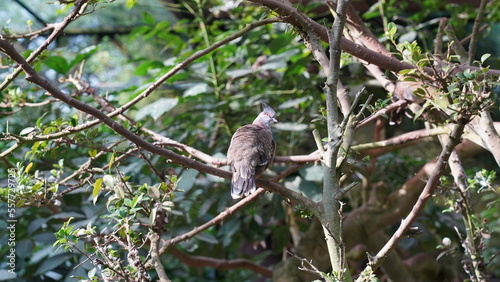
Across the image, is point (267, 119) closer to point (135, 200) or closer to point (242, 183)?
point (242, 183)

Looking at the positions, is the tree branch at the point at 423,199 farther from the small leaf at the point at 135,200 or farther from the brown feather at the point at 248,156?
the small leaf at the point at 135,200

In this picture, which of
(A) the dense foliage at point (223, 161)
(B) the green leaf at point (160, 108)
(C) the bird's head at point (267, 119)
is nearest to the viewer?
(A) the dense foliage at point (223, 161)

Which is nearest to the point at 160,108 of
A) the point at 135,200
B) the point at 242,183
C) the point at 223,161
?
the point at 223,161

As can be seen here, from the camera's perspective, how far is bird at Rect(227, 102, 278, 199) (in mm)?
1125

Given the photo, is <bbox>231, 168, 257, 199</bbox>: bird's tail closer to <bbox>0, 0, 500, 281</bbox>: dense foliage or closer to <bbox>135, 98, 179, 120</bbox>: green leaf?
<bbox>0, 0, 500, 281</bbox>: dense foliage

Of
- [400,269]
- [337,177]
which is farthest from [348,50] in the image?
[400,269]

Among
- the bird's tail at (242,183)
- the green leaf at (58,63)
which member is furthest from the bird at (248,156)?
the green leaf at (58,63)

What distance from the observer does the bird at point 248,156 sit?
1.12 metres

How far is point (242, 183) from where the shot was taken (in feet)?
3.72

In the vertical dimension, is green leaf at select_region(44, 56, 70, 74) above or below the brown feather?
above

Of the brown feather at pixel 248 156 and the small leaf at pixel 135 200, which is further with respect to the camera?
the brown feather at pixel 248 156

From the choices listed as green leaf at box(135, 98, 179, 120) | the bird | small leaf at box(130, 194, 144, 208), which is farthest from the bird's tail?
green leaf at box(135, 98, 179, 120)

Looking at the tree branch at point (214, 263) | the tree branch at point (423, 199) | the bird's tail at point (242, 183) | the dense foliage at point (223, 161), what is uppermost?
the dense foliage at point (223, 161)

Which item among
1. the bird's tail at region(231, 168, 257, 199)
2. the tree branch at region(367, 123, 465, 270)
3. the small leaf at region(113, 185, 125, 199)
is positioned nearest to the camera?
the tree branch at region(367, 123, 465, 270)
